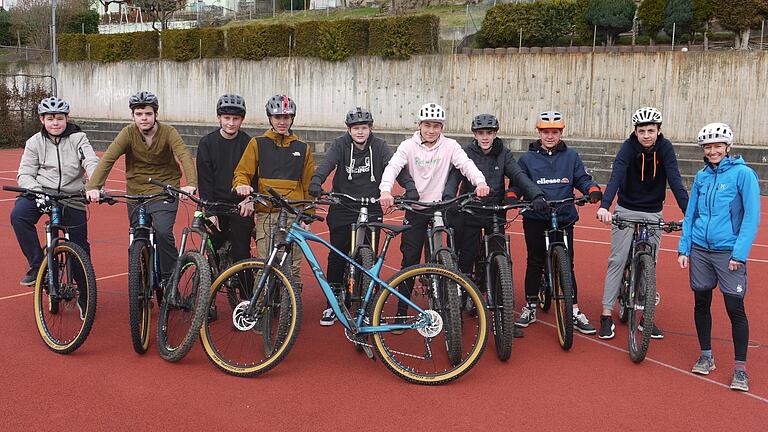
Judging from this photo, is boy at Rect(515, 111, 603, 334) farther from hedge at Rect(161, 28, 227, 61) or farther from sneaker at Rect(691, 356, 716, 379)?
hedge at Rect(161, 28, 227, 61)

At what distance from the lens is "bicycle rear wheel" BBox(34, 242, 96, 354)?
212 inches

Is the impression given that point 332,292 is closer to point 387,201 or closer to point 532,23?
point 387,201

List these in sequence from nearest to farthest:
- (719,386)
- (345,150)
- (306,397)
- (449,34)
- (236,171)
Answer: (306,397) → (719,386) → (236,171) → (345,150) → (449,34)

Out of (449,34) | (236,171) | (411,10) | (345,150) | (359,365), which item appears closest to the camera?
(359,365)

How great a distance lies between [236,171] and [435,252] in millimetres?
1764

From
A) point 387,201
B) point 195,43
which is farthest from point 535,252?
point 195,43

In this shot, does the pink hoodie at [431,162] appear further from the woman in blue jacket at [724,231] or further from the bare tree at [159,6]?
the bare tree at [159,6]

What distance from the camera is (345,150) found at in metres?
6.42

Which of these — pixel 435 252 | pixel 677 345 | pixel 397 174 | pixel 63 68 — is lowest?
pixel 677 345

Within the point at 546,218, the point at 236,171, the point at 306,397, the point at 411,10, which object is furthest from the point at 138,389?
the point at 411,10

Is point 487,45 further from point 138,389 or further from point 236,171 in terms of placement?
point 138,389

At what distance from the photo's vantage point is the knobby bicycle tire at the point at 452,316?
4984 mm

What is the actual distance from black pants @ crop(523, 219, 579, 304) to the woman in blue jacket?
1.25 meters

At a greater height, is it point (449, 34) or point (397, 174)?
point (449, 34)
